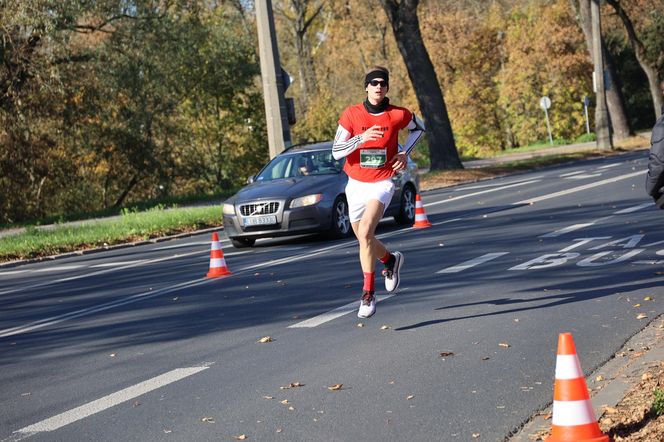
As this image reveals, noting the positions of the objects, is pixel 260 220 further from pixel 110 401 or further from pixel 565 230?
pixel 110 401

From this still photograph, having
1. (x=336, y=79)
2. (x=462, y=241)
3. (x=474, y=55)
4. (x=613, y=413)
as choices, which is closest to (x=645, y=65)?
(x=474, y=55)

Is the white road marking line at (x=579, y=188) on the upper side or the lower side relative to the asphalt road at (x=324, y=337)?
lower

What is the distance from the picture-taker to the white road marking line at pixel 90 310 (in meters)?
11.2

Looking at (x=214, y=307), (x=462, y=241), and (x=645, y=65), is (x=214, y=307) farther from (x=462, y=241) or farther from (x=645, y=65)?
(x=645, y=65)

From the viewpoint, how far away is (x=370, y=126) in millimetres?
9680

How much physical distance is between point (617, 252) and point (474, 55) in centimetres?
5774

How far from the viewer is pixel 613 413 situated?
5.88m

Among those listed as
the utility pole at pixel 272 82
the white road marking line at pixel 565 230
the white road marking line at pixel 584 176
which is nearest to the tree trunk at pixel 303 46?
the white road marking line at pixel 584 176

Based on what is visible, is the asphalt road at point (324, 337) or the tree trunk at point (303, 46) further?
the tree trunk at point (303, 46)

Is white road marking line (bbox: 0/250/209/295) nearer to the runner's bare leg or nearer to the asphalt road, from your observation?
the asphalt road

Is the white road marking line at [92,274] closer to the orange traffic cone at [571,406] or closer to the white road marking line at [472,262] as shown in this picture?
the white road marking line at [472,262]

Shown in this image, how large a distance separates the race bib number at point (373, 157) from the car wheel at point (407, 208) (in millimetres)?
10448

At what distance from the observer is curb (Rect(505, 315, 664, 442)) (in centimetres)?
592

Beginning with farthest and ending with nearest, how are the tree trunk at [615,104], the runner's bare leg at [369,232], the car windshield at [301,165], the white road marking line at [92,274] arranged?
the tree trunk at [615,104] → the car windshield at [301,165] → the white road marking line at [92,274] → the runner's bare leg at [369,232]
